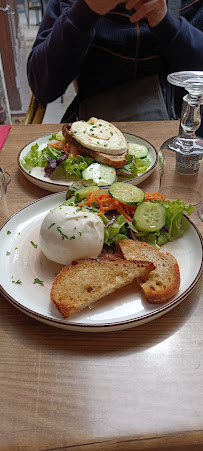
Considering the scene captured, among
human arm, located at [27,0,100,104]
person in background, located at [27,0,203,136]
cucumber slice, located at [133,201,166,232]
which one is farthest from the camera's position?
person in background, located at [27,0,203,136]

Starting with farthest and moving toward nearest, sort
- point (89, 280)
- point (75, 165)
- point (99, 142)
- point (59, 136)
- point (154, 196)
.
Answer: point (59, 136)
point (99, 142)
point (75, 165)
point (154, 196)
point (89, 280)

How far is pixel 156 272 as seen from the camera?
3.16 ft

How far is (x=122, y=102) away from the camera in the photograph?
2.22m

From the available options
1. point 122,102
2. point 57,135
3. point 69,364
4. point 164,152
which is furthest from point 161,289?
point 122,102

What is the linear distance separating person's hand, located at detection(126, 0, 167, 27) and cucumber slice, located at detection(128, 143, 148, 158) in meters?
0.66

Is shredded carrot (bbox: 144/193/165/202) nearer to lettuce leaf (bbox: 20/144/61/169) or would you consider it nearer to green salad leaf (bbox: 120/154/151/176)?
green salad leaf (bbox: 120/154/151/176)

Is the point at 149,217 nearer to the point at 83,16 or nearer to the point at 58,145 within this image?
the point at 58,145

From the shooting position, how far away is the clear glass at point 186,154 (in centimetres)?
122

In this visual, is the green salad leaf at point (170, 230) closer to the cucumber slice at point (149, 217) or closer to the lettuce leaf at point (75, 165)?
the cucumber slice at point (149, 217)

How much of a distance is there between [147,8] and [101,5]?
0.22m

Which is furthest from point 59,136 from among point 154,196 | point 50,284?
point 50,284

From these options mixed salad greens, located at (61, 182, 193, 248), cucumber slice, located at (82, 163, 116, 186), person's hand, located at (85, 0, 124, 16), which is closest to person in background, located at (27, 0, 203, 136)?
person's hand, located at (85, 0, 124, 16)

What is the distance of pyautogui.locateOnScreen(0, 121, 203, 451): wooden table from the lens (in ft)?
2.27

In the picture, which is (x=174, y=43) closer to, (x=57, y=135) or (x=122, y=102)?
(x=122, y=102)
